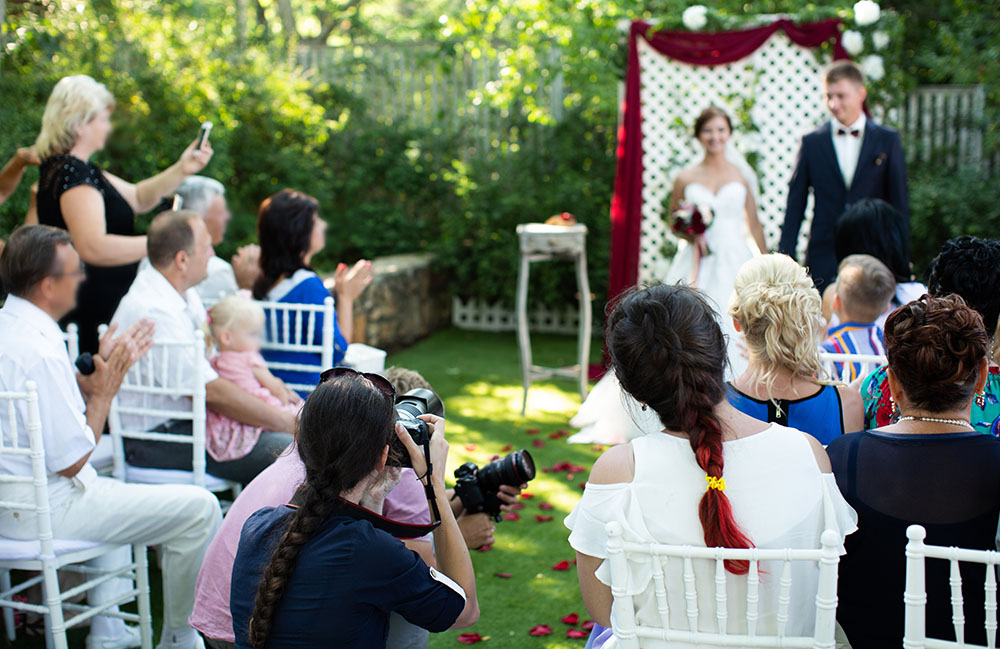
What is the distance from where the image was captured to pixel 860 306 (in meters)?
3.04

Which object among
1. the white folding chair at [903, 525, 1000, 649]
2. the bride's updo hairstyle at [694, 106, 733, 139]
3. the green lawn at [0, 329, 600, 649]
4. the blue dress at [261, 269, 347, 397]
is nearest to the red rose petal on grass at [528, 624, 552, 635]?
the green lawn at [0, 329, 600, 649]

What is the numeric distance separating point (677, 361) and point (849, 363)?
1451 millimetres

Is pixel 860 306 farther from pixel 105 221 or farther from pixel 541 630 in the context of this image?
pixel 105 221

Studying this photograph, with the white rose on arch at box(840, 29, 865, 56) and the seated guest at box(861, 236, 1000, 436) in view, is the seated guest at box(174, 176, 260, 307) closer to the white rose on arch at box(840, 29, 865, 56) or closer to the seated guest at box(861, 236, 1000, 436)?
the seated guest at box(861, 236, 1000, 436)

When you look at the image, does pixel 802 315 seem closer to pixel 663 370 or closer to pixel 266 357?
pixel 663 370

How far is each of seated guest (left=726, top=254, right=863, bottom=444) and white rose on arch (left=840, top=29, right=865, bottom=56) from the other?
444 cm

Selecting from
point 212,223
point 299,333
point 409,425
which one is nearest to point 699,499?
point 409,425

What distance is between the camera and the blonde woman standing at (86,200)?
3.63 metres

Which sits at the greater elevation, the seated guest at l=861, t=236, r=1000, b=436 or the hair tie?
the seated guest at l=861, t=236, r=1000, b=436

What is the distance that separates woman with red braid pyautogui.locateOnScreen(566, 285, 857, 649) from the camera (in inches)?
65.3

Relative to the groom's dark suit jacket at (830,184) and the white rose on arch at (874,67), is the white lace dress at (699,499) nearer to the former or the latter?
the groom's dark suit jacket at (830,184)

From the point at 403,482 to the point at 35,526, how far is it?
3.54 feet

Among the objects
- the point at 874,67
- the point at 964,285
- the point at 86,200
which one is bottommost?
the point at 964,285

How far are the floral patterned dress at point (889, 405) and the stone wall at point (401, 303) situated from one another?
4.12 metres
